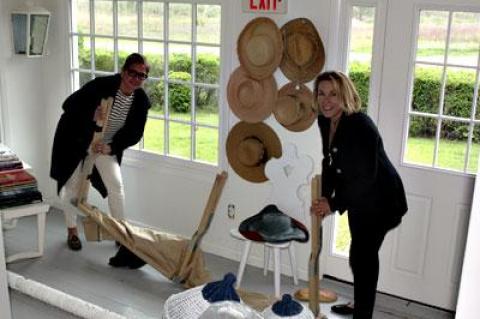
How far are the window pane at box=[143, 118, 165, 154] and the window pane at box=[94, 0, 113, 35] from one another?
64cm

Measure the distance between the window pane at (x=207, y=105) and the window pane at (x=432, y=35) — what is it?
1.20m

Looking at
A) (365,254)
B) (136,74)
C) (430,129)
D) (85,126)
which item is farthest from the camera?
(85,126)

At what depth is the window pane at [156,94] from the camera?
142 inches

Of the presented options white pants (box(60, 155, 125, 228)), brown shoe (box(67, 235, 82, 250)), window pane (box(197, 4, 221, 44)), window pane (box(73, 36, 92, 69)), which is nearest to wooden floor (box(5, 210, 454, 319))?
brown shoe (box(67, 235, 82, 250))

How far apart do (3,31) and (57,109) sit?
2.03ft

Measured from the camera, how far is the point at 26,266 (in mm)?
3234

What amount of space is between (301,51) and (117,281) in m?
1.53

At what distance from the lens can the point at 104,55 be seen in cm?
381

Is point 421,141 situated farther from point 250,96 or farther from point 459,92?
point 250,96

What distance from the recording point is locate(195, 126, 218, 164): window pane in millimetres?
3461

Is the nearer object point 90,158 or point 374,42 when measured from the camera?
point 374,42

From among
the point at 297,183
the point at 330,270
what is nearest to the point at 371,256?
the point at 297,183

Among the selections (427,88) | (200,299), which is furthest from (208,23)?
(200,299)

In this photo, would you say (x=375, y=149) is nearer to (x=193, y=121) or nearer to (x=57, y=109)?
(x=193, y=121)
